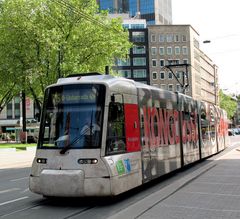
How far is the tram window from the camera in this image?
33.4 ft

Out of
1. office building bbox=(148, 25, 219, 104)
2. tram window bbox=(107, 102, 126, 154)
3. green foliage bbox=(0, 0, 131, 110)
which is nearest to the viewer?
tram window bbox=(107, 102, 126, 154)

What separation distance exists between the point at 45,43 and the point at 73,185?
33.0 meters

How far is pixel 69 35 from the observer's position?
43.8 meters

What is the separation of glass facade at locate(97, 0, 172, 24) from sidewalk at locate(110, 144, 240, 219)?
141 m

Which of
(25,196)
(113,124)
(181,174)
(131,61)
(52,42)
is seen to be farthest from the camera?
(131,61)

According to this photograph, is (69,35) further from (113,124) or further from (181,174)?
(113,124)

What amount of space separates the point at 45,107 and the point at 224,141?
72.8 ft

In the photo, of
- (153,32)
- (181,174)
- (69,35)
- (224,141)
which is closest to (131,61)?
(153,32)

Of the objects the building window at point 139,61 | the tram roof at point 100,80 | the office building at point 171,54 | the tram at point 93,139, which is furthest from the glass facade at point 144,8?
the tram roof at point 100,80

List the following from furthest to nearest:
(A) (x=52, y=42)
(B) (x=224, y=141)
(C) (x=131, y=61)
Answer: (C) (x=131, y=61) → (A) (x=52, y=42) → (B) (x=224, y=141)

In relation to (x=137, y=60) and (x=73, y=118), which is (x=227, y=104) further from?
(x=73, y=118)

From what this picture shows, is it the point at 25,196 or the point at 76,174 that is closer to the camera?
the point at 76,174

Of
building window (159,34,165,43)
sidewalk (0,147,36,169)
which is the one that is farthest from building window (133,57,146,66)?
sidewalk (0,147,36,169)

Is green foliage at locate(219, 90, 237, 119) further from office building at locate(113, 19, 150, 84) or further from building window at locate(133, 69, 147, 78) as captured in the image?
building window at locate(133, 69, 147, 78)
